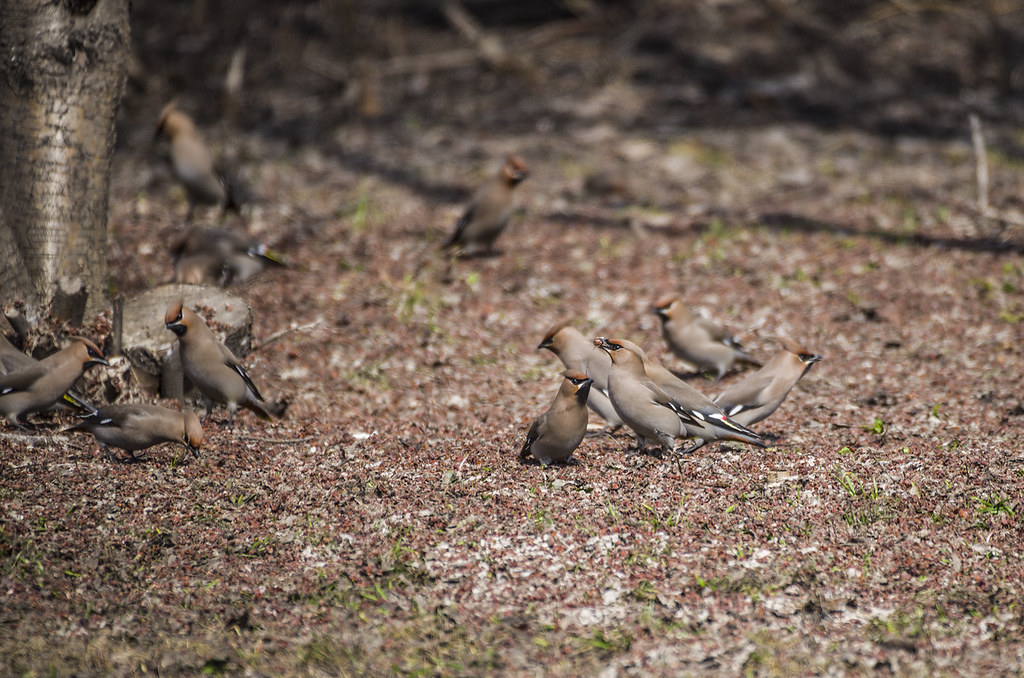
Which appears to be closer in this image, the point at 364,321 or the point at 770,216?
the point at 364,321

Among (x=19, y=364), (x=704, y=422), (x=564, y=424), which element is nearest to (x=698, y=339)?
(x=704, y=422)

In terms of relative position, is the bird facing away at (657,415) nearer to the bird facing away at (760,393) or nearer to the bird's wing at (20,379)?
the bird facing away at (760,393)

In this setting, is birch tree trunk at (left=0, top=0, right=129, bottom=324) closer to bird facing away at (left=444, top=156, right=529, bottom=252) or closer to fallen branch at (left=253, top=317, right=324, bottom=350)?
fallen branch at (left=253, top=317, right=324, bottom=350)

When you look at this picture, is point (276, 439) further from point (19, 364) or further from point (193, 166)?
point (193, 166)

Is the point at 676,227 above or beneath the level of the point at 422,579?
beneath

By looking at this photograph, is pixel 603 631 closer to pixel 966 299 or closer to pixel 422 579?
pixel 422 579

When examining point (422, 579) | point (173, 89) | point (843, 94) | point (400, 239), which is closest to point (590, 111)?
point (843, 94)

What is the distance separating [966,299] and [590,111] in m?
6.09

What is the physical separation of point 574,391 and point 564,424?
0.20 meters

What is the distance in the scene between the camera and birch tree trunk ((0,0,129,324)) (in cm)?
602

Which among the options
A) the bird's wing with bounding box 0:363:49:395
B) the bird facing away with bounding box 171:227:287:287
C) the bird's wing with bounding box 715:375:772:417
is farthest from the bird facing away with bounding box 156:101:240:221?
the bird's wing with bounding box 715:375:772:417

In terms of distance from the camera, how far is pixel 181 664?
4.00m

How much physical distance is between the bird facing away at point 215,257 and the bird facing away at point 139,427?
87.1 inches

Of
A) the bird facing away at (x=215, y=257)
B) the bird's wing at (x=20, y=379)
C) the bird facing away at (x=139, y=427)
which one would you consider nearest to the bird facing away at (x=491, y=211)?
the bird facing away at (x=215, y=257)
